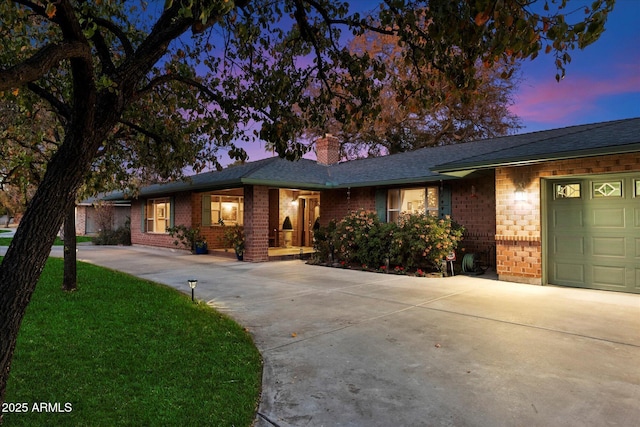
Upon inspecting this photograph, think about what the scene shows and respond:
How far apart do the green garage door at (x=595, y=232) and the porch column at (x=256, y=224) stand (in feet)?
27.3

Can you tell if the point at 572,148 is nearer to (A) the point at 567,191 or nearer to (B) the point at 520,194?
(A) the point at 567,191

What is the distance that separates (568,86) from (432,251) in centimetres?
1120

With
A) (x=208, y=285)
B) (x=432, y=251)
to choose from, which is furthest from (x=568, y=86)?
(x=208, y=285)

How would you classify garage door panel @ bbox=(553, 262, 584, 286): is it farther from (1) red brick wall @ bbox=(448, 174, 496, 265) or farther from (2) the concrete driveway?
(1) red brick wall @ bbox=(448, 174, 496, 265)

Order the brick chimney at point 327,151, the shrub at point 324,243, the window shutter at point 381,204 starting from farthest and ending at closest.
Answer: the brick chimney at point 327,151 → the window shutter at point 381,204 → the shrub at point 324,243

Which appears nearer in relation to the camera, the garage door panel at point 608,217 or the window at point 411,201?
the garage door panel at point 608,217

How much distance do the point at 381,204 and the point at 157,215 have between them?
11827 millimetres

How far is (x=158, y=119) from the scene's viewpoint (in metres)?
7.09

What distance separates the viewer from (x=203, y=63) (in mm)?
6281

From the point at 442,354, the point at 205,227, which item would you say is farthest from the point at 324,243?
the point at 442,354

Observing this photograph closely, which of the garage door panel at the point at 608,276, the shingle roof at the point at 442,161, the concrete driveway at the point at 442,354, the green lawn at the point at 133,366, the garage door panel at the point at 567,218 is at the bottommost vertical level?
the concrete driveway at the point at 442,354

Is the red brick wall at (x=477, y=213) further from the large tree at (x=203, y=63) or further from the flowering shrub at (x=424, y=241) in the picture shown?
the large tree at (x=203, y=63)

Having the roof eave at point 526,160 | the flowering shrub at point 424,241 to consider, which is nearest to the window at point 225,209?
the flowering shrub at point 424,241

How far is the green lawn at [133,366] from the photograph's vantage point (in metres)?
2.86
